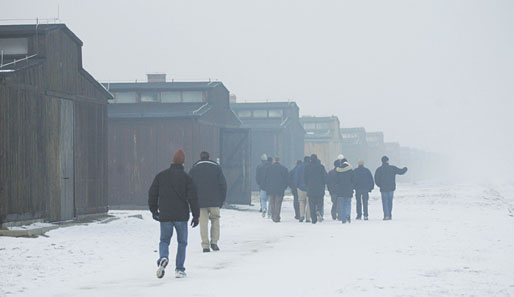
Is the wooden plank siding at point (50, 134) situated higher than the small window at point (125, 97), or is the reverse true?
the small window at point (125, 97)

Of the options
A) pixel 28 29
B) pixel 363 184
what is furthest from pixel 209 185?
pixel 363 184

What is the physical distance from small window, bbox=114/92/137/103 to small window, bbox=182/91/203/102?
2299 mm

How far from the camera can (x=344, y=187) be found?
981 inches

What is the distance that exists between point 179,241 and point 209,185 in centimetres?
384

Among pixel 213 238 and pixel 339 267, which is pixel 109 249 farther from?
pixel 339 267

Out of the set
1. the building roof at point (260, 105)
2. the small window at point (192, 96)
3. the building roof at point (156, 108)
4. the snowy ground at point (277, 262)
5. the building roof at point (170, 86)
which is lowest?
the snowy ground at point (277, 262)

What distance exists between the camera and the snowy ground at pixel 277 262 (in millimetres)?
11094

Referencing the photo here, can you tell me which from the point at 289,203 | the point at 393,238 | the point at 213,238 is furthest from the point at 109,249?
the point at 289,203

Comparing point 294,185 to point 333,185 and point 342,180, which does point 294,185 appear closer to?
point 333,185

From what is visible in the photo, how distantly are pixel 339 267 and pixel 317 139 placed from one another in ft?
160

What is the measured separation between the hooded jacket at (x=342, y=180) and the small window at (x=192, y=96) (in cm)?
1097

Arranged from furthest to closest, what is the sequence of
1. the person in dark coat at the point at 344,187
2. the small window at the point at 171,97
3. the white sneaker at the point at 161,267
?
the small window at the point at 171,97 → the person in dark coat at the point at 344,187 → the white sneaker at the point at 161,267

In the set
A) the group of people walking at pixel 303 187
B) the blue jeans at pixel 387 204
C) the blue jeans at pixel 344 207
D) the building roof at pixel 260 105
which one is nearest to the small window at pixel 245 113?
the building roof at pixel 260 105

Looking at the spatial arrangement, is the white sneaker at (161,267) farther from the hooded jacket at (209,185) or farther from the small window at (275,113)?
the small window at (275,113)
